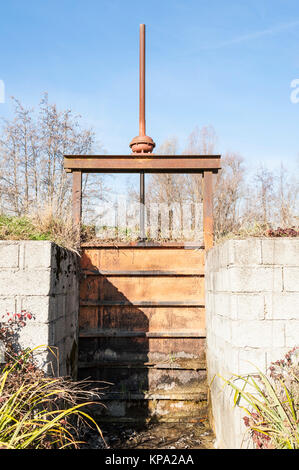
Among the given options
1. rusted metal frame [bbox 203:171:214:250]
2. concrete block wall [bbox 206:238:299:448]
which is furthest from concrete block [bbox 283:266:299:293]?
rusted metal frame [bbox 203:171:214:250]

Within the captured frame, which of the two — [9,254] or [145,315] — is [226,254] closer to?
[145,315]

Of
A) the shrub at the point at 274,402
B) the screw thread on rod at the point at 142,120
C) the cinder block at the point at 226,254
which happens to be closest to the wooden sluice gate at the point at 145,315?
the screw thread on rod at the point at 142,120

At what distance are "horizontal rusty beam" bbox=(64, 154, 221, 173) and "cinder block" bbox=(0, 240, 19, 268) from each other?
89.7 inches

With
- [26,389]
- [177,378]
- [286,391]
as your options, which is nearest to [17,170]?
[177,378]

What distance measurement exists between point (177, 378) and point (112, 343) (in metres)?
1.05


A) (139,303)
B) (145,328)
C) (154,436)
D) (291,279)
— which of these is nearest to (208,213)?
(139,303)

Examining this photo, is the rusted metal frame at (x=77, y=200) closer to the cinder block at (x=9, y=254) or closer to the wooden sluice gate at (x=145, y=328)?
the wooden sluice gate at (x=145, y=328)

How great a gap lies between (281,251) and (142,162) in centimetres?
278

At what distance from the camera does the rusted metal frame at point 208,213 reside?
17.4ft

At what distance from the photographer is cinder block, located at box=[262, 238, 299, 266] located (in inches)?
135

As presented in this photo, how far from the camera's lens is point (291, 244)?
11.3 feet

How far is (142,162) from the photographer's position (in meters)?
5.49

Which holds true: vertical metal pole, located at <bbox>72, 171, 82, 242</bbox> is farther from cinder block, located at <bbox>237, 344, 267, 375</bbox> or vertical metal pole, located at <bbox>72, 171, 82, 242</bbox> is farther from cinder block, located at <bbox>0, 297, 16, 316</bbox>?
cinder block, located at <bbox>237, 344, 267, 375</bbox>
